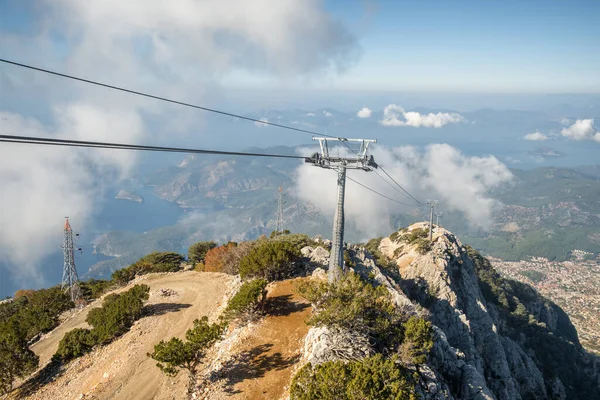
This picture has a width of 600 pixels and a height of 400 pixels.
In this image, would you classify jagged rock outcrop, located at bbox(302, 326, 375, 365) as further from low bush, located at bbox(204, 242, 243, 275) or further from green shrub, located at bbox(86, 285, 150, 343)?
low bush, located at bbox(204, 242, 243, 275)

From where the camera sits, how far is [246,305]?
22.0 metres

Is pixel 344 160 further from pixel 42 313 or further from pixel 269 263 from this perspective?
pixel 42 313

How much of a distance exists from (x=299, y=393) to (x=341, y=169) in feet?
47.6

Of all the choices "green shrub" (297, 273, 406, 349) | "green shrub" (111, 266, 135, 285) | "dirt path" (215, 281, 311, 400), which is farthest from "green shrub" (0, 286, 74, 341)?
"green shrub" (297, 273, 406, 349)

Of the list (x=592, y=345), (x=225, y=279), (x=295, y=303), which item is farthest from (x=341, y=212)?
(x=592, y=345)

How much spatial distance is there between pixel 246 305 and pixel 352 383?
1083cm

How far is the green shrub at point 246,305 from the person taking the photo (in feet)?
71.8

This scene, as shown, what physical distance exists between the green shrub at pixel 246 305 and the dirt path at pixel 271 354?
3.33 ft

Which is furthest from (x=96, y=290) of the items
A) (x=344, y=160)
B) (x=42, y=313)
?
(x=344, y=160)

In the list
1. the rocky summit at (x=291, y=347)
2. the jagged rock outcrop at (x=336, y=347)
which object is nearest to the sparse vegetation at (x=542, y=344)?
the rocky summit at (x=291, y=347)

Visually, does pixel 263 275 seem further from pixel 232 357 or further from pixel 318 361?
pixel 318 361

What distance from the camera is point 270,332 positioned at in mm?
21438

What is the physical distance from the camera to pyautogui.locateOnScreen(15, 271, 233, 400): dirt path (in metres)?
19.7

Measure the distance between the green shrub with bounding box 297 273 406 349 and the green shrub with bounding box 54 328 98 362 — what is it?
17660 mm
